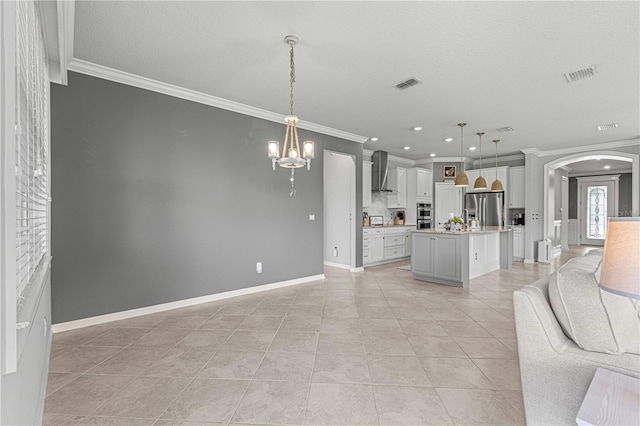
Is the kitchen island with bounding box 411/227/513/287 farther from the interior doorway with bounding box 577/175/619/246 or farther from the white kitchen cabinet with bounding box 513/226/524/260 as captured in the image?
the interior doorway with bounding box 577/175/619/246

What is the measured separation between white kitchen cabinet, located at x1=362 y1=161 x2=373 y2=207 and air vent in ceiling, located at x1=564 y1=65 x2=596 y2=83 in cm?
408

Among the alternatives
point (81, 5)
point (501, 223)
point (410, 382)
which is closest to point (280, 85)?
point (81, 5)

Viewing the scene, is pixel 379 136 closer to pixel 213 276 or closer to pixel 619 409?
pixel 213 276

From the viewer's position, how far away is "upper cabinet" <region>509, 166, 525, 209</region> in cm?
772

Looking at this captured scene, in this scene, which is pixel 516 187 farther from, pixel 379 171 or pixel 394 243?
pixel 379 171

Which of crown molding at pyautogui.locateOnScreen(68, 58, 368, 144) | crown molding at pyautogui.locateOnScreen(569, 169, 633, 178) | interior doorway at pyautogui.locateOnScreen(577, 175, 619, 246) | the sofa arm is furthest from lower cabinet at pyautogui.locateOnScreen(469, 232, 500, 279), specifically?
crown molding at pyautogui.locateOnScreen(569, 169, 633, 178)

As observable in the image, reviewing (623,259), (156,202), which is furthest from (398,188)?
(623,259)

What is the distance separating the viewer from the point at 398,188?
791 cm

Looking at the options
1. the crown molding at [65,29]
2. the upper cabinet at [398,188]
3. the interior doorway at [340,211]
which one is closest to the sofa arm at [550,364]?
the crown molding at [65,29]

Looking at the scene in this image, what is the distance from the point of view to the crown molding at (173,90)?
321cm

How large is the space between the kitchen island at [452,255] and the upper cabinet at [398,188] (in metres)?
2.39

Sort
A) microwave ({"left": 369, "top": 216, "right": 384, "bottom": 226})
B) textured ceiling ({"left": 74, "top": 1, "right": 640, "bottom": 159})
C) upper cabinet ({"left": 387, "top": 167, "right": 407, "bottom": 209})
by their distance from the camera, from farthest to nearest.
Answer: upper cabinet ({"left": 387, "top": 167, "right": 407, "bottom": 209}) → microwave ({"left": 369, "top": 216, "right": 384, "bottom": 226}) → textured ceiling ({"left": 74, "top": 1, "right": 640, "bottom": 159})

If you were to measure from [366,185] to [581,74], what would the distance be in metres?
4.29

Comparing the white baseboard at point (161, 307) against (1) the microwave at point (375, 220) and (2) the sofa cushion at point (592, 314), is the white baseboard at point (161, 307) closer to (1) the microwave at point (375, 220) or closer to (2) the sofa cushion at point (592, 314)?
(1) the microwave at point (375, 220)
